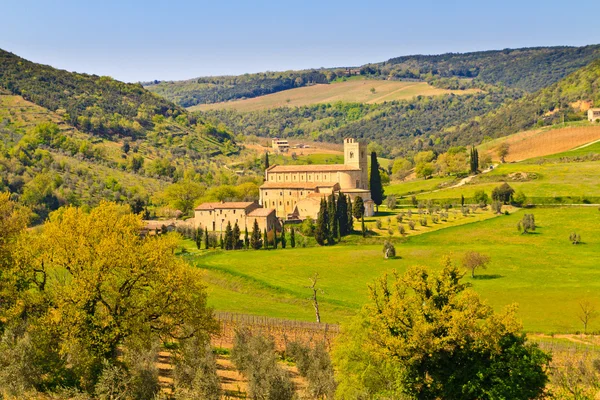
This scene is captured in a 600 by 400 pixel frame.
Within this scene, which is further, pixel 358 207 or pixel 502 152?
pixel 502 152

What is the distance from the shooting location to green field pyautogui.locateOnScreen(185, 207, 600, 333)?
175 ft

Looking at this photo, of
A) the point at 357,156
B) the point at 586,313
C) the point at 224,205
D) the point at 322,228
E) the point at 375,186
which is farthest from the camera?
the point at 357,156

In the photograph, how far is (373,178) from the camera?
10650cm

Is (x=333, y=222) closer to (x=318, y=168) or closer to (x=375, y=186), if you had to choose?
(x=375, y=186)

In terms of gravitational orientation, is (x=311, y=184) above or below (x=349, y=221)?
above

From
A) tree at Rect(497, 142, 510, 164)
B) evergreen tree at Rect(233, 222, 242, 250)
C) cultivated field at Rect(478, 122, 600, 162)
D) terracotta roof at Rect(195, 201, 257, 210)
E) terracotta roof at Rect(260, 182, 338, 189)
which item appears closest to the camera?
evergreen tree at Rect(233, 222, 242, 250)

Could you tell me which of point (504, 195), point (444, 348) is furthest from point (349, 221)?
point (444, 348)

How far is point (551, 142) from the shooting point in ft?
525

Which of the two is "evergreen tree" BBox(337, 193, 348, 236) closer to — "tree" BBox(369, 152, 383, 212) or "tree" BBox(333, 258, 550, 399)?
"tree" BBox(369, 152, 383, 212)

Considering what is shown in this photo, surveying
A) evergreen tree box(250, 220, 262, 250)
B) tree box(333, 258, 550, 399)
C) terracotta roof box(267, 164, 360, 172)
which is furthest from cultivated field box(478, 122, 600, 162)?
tree box(333, 258, 550, 399)

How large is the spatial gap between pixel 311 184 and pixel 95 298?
76.1 meters

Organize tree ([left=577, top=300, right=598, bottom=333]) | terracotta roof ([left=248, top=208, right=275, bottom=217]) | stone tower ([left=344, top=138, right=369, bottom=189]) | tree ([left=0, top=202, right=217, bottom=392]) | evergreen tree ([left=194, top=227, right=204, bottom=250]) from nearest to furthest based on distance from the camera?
tree ([left=0, top=202, right=217, bottom=392]) < tree ([left=577, top=300, right=598, bottom=333]) < evergreen tree ([left=194, top=227, right=204, bottom=250]) < terracotta roof ([left=248, top=208, right=275, bottom=217]) < stone tower ([left=344, top=138, right=369, bottom=189])

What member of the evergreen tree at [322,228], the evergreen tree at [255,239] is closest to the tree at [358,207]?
the evergreen tree at [322,228]

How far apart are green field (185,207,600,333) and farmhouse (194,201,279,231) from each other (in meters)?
12.2
